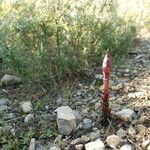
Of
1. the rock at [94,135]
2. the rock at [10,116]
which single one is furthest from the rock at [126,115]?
the rock at [10,116]

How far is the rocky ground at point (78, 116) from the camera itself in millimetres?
3357

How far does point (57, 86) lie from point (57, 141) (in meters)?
1.03

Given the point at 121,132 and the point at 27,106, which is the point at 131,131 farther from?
the point at 27,106

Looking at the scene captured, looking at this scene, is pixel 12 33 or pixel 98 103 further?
pixel 12 33

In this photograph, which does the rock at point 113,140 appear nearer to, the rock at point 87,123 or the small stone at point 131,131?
the small stone at point 131,131

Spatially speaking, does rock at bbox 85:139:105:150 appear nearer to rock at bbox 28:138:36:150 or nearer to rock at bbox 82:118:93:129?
rock at bbox 82:118:93:129

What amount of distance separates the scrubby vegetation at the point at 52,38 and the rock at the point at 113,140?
132 cm

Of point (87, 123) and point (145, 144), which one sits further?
point (87, 123)

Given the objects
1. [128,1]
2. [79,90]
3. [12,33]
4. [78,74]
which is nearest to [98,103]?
[79,90]

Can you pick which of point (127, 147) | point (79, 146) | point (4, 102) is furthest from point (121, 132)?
point (4, 102)

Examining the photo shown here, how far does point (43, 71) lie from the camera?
442cm

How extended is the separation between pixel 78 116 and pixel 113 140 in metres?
0.57

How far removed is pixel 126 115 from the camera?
350 centimetres

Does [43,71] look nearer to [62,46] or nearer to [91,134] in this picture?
[62,46]
